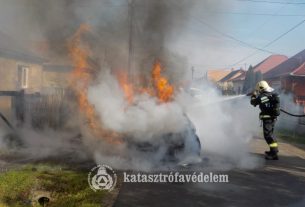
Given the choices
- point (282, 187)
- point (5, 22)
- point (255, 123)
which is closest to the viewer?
point (282, 187)

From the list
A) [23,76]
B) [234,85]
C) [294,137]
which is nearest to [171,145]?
[294,137]

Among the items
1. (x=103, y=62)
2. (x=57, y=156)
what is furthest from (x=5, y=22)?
(x=57, y=156)

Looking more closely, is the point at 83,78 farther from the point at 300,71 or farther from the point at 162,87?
the point at 300,71

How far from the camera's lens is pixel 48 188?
17.8 feet

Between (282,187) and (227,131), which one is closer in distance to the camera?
(282,187)

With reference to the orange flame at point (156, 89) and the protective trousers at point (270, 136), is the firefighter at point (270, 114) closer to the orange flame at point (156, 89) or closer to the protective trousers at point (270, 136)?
the protective trousers at point (270, 136)

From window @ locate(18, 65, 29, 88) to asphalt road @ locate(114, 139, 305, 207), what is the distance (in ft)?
49.9

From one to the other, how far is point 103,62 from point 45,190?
6940mm

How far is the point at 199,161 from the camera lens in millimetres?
7211

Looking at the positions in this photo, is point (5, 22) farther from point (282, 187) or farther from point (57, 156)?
point (282, 187)

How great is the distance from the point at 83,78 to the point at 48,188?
15.7 feet

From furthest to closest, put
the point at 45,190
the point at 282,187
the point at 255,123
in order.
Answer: the point at 255,123 < the point at 282,187 < the point at 45,190

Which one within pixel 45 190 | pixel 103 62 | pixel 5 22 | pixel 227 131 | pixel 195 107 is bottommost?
pixel 45 190

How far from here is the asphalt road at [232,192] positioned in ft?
15.9
